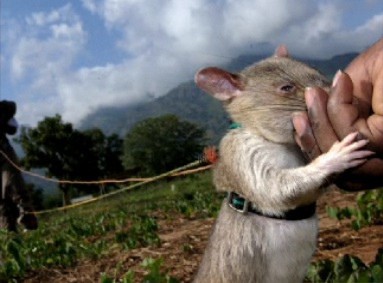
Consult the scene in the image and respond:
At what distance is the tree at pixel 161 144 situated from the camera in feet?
368

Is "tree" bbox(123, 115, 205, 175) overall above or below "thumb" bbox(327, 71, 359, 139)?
above

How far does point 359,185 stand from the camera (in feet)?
12.9

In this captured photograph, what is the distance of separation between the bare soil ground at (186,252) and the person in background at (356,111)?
7.62 ft

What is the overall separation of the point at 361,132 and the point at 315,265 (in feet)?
6.61

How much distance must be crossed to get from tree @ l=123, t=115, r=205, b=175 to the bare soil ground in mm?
93357

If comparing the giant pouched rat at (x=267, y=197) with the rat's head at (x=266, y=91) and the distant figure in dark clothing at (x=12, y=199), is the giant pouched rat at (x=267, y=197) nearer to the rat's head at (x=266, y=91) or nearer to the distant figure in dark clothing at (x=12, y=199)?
the rat's head at (x=266, y=91)

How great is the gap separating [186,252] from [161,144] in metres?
112

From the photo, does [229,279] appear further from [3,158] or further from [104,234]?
[3,158]

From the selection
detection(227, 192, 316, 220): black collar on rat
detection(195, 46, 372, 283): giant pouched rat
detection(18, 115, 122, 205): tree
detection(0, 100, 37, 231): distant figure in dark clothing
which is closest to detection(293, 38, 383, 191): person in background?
detection(195, 46, 372, 283): giant pouched rat

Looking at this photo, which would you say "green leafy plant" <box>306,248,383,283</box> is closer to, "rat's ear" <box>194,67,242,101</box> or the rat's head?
the rat's head

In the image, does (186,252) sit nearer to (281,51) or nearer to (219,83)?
(281,51)

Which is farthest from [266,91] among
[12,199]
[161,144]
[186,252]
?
[161,144]

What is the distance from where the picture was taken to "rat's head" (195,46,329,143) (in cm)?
452

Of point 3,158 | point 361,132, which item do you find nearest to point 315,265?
point 361,132
